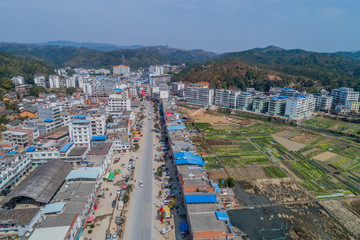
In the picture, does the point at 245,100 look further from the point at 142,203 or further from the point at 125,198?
the point at 125,198

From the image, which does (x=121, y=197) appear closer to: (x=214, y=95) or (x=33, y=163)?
(x=33, y=163)

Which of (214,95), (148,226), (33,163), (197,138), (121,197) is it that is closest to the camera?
(148,226)

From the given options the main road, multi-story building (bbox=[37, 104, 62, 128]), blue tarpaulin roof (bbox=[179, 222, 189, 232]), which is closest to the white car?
the main road

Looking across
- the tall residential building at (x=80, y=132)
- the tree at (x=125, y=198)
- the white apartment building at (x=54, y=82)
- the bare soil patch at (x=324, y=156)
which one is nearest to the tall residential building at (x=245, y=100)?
the bare soil patch at (x=324, y=156)

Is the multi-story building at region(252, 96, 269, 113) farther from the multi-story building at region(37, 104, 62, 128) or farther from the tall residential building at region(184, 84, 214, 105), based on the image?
the multi-story building at region(37, 104, 62, 128)

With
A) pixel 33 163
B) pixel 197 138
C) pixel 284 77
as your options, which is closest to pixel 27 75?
pixel 33 163
